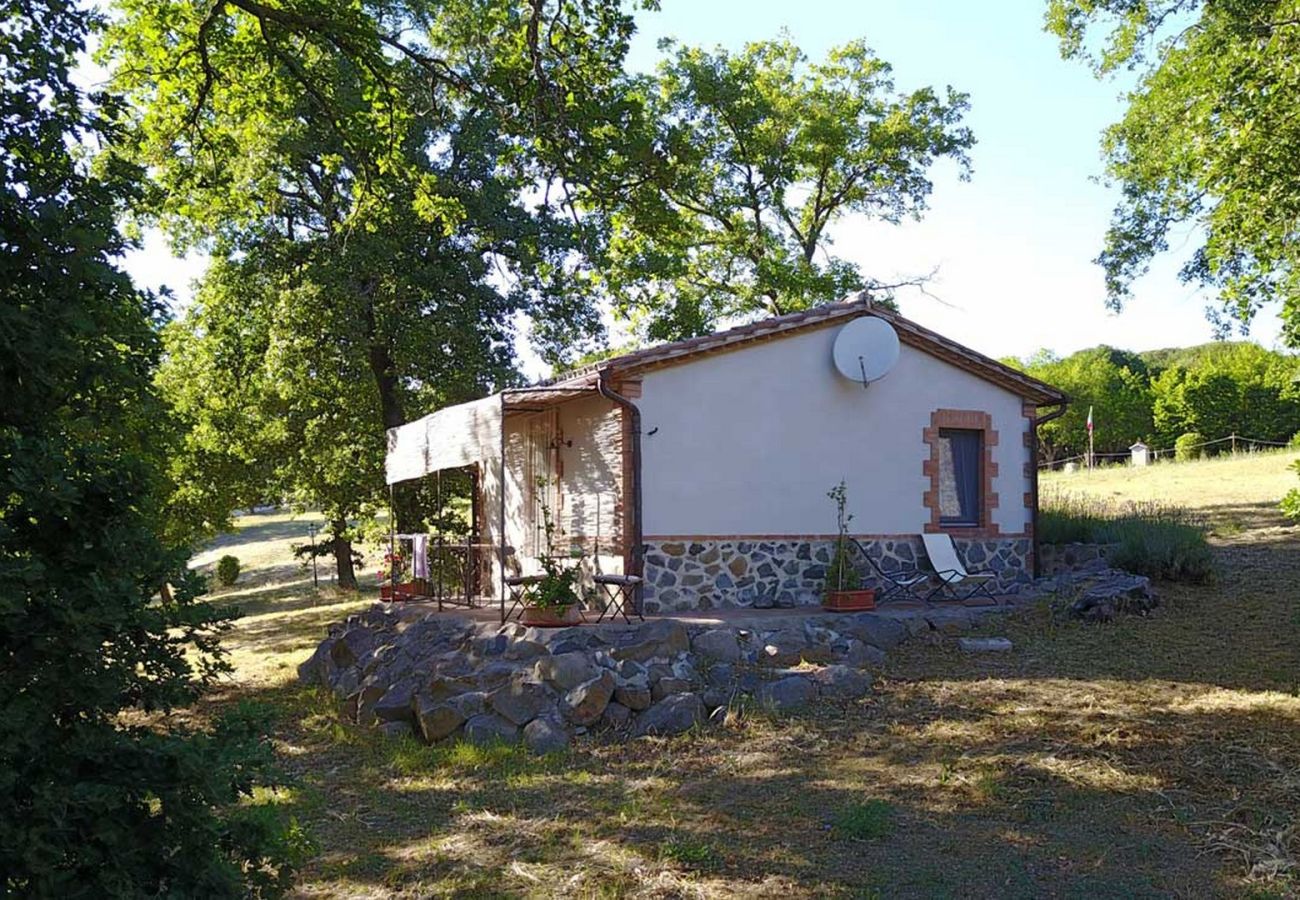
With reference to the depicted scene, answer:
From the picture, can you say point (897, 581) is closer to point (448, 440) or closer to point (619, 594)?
point (619, 594)

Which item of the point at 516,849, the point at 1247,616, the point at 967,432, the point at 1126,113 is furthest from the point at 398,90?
the point at 1126,113

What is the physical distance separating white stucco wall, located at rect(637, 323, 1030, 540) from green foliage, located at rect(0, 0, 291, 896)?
7.86 meters

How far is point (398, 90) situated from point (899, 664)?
23.0 feet

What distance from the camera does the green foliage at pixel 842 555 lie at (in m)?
11.3

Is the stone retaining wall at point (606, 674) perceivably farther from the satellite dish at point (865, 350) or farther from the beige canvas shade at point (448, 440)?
the satellite dish at point (865, 350)

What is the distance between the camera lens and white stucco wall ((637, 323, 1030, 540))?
11.4 m

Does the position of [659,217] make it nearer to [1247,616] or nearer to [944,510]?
[944,510]

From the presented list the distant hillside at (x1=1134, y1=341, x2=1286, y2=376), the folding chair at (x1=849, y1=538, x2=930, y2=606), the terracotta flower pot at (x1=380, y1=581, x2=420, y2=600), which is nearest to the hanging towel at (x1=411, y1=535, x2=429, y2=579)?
the terracotta flower pot at (x1=380, y1=581, x2=420, y2=600)

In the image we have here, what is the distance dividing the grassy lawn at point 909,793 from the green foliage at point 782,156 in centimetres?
1446

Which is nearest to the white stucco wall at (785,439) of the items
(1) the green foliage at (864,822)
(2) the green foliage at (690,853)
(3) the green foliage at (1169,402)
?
(1) the green foliage at (864,822)

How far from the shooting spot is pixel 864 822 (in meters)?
5.71

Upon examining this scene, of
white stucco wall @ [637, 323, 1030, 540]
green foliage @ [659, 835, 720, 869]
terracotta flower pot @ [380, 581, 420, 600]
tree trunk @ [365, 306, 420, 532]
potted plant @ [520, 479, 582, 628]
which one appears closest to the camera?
green foliage @ [659, 835, 720, 869]

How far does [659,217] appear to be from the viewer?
30.9 feet

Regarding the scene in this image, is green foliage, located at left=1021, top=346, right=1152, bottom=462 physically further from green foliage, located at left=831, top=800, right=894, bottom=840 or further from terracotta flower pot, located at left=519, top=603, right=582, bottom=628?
green foliage, located at left=831, top=800, right=894, bottom=840
